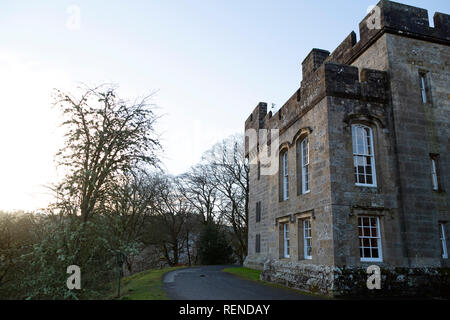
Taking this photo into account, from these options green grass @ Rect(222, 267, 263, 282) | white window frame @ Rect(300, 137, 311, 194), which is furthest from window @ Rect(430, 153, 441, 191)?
green grass @ Rect(222, 267, 263, 282)

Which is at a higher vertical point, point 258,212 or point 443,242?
point 258,212

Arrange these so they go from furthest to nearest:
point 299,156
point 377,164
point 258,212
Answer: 1. point 258,212
2. point 299,156
3. point 377,164

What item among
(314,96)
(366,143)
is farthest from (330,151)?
(314,96)

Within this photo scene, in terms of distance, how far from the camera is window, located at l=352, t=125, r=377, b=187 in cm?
1213

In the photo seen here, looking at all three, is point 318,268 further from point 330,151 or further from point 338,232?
point 330,151

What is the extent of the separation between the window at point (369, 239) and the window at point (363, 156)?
1.39 metres

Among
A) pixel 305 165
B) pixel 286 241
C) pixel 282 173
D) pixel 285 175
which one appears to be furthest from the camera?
pixel 282 173

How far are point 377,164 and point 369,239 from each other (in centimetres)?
286

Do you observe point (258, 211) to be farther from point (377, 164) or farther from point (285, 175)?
point (377, 164)

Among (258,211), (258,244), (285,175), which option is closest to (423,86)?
(285,175)

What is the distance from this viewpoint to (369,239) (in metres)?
11.5

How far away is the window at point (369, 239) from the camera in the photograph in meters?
11.4

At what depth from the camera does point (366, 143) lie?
12.6 m
